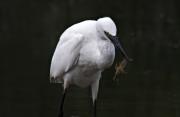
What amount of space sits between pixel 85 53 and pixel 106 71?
489 centimetres

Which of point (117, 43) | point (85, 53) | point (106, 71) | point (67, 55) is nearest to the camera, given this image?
point (117, 43)

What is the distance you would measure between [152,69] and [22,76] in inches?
109

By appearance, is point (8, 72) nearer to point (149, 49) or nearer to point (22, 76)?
point (22, 76)

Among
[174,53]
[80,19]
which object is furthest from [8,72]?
[80,19]

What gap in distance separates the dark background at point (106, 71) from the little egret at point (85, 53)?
115 centimetres

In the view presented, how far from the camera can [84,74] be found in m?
9.30

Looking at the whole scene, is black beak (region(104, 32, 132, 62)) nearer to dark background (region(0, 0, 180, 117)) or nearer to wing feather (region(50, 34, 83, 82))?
wing feather (region(50, 34, 83, 82))

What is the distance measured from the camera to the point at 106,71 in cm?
1393

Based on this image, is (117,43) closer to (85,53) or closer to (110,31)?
(110,31)

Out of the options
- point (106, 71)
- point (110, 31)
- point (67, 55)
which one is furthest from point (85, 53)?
point (106, 71)

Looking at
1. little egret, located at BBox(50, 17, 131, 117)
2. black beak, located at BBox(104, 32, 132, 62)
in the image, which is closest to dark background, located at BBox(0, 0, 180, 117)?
little egret, located at BBox(50, 17, 131, 117)

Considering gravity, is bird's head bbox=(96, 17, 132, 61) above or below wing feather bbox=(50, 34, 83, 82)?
above

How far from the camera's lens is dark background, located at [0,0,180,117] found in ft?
36.4

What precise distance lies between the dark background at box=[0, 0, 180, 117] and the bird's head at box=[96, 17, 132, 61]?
2272mm
